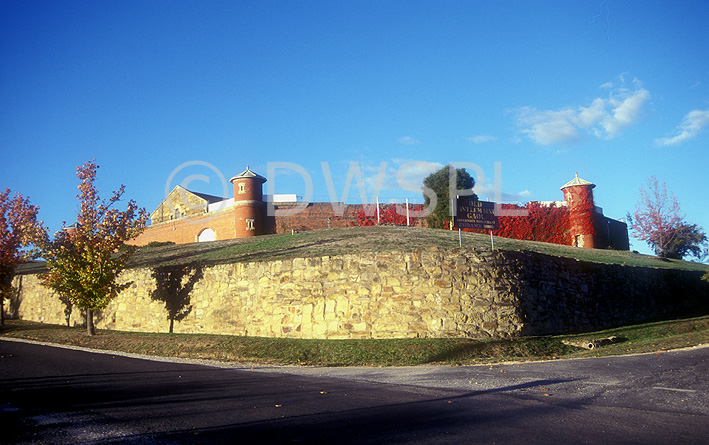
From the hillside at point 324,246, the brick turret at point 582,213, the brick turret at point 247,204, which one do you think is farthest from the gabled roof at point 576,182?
the brick turret at point 247,204

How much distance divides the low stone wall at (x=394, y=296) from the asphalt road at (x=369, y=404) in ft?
14.2

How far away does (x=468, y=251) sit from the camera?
17.3 m

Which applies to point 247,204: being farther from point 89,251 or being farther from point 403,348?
point 403,348

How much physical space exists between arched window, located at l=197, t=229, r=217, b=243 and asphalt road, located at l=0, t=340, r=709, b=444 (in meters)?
33.7

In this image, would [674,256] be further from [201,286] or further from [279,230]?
[201,286]

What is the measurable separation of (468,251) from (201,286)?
34.2 ft

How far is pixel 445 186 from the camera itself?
4234cm

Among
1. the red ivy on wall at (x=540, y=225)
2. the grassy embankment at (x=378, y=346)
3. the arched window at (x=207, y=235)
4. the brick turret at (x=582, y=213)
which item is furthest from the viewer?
the arched window at (x=207, y=235)

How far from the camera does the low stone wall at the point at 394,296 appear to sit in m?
16.5

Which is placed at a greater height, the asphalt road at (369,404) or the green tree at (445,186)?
the green tree at (445,186)

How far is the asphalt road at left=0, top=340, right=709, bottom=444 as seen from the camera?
19.8 ft

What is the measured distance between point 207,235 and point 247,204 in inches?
263

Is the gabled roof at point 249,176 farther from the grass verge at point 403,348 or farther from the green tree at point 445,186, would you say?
the grass verge at point 403,348

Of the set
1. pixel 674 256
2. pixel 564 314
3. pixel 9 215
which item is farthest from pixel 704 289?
pixel 9 215
